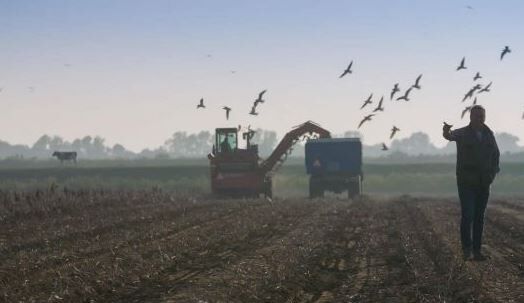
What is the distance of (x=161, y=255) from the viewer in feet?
39.7

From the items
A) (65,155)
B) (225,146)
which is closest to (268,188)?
(225,146)

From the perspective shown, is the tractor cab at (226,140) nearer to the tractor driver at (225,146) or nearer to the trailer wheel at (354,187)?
the tractor driver at (225,146)

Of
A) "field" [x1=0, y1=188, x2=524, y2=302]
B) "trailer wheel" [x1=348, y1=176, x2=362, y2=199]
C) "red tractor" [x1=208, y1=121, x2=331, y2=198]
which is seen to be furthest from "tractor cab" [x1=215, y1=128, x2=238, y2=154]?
"field" [x1=0, y1=188, x2=524, y2=302]

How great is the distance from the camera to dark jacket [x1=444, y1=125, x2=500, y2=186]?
36.6 feet

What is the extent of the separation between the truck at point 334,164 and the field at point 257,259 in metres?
15.3

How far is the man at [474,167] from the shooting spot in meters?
11.2

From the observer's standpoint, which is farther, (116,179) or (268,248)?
(116,179)

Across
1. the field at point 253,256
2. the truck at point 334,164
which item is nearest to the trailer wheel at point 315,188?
the truck at point 334,164

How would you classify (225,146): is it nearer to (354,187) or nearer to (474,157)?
(354,187)

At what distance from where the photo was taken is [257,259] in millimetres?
11367

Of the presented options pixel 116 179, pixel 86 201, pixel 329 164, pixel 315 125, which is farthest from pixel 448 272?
pixel 116 179

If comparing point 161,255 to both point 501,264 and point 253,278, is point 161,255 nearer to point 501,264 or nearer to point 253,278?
point 253,278

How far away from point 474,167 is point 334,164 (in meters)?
25.5

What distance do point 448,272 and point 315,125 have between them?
2986 cm
